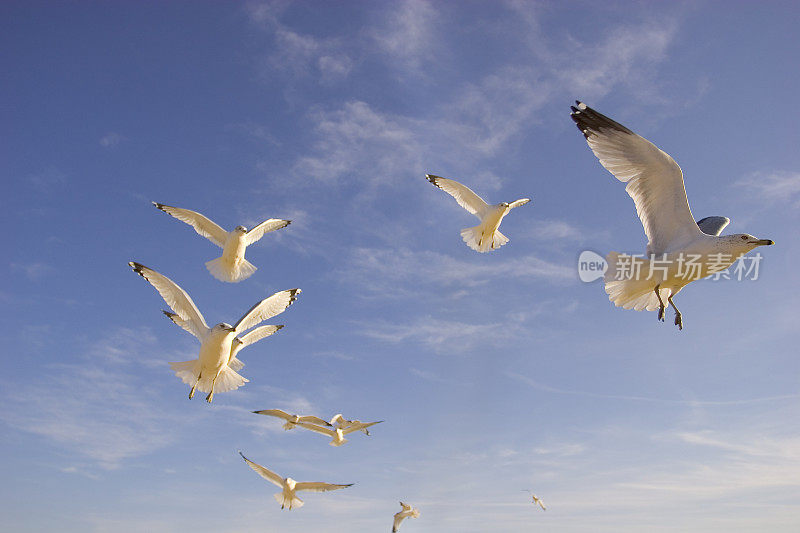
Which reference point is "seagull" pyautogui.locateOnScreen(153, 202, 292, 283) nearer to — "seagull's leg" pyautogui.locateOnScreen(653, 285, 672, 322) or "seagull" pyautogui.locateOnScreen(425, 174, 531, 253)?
"seagull" pyautogui.locateOnScreen(425, 174, 531, 253)

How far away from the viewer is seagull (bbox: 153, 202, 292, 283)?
33.0ft

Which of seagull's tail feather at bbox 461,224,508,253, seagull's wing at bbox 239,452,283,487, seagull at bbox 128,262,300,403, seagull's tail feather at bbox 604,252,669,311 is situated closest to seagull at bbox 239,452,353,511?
seagull's wing at bbox 239,452,283,487

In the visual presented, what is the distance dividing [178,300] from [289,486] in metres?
4.69

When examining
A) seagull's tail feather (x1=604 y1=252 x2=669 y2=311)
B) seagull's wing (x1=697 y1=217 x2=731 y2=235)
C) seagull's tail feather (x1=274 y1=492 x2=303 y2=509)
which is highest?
seagull's wing (x1=697 y1=217 x2=731 y2=235)

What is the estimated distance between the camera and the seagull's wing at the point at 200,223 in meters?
10.6

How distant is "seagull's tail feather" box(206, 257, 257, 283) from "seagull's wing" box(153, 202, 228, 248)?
0.63 m

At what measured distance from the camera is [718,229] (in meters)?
7.41

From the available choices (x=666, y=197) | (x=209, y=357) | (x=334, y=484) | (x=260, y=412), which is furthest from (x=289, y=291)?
(x=666, y=197)

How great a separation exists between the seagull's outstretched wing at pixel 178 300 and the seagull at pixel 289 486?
13.5ft

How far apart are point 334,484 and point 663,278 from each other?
7358 millimetres

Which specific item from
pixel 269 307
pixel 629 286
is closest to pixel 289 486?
pixel 269 307

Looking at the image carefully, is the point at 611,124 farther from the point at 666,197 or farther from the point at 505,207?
the point at 505,207

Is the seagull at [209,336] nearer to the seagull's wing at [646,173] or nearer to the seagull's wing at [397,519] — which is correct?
the seagull's wing at [646,173]

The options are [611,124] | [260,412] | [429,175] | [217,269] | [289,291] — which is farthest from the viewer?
[429,175]
